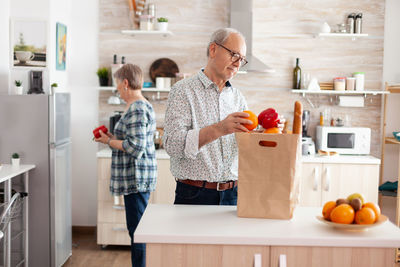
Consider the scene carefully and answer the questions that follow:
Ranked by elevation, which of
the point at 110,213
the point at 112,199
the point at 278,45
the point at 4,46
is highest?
the point at 278,45

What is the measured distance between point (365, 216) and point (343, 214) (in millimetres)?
72

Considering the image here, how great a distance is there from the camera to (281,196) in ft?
5.81

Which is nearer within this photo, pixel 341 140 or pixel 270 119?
pixel 270 119

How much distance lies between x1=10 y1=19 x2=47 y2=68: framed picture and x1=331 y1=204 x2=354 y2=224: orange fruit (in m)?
2.97

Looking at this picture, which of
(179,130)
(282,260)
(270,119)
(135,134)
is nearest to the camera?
(282,260)

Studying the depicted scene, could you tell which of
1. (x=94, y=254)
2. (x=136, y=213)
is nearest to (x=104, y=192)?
(x=94, y=254)

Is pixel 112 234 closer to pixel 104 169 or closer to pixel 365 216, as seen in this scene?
pixel 104 169

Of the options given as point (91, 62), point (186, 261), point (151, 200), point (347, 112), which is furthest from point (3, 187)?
point (347, 112)

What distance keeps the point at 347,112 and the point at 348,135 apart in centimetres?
37

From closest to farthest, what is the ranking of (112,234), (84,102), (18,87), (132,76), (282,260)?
(282,260) → (132,76) → (18,87) → (112,234) → (84,102)

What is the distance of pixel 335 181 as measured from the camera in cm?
411

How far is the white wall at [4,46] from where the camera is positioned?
381 centimetres

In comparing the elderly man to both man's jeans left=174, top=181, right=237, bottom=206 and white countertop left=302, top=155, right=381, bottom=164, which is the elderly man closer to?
man's jeans left=174, top=181, right=237, bottom=206

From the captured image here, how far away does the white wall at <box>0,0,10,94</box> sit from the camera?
12.5 ft
